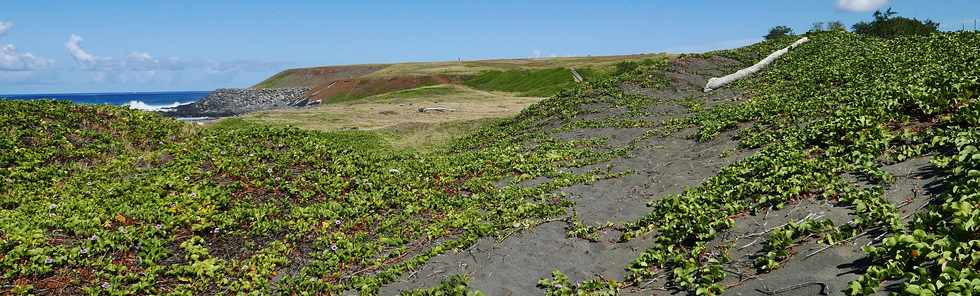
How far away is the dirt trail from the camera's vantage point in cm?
823

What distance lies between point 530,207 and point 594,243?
6.98 feet

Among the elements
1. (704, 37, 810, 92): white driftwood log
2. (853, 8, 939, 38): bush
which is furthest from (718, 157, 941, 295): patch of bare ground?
(853, 8, 939, 38): bush

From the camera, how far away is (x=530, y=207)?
436 inches

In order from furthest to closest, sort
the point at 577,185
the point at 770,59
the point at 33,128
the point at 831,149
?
the point at 770,59 < the point at 33,128 < the point at 577,185 < the point at 831,149

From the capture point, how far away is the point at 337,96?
268 feet

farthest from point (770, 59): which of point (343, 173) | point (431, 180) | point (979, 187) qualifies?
point (979, 187)

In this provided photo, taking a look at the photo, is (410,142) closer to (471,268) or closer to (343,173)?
(343,173)

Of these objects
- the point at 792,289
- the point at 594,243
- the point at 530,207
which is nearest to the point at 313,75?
the point at 530,207

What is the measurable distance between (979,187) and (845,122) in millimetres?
5061

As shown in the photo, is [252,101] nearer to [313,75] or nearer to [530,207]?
[313,75]

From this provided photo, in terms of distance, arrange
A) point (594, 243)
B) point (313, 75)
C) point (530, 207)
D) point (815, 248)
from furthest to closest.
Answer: point (313, 75) < point (530, 207) < point (594, 243) < point (815, 248)

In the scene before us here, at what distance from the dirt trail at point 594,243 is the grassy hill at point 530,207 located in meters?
0.05

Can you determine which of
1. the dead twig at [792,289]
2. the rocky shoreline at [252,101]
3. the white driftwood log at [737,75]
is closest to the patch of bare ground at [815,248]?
the dead twig at [792,289]

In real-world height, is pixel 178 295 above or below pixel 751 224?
below
